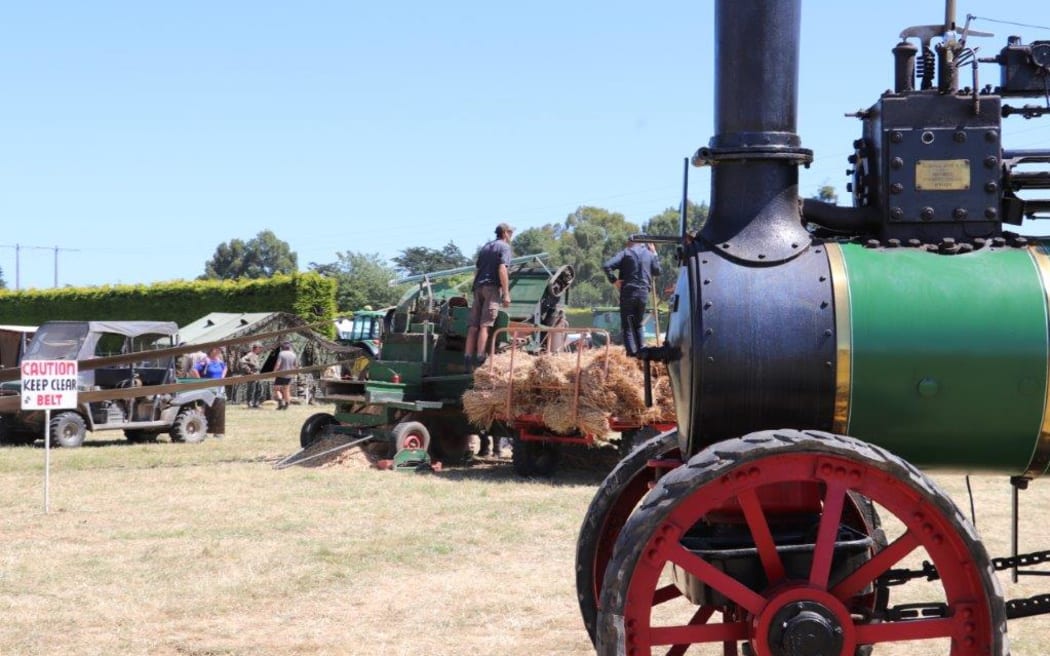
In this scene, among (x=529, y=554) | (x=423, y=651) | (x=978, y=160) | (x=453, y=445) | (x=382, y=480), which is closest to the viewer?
(x=978, y=160)

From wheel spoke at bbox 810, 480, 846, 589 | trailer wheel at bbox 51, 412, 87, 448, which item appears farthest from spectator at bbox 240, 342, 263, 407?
wheel spoke at bbox 810, 480, 846, 589

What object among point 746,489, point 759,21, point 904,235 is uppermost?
point 759,21

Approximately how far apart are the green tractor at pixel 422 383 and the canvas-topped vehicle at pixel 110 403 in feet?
12.6

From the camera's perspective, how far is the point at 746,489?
133 inches

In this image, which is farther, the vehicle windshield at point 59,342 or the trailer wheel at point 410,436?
the vehicle windshield at point 59,342

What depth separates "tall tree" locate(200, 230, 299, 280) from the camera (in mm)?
81938

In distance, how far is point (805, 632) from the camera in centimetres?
333

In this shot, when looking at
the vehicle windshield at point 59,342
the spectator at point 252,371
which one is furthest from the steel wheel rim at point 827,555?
the spectator at point 252,371

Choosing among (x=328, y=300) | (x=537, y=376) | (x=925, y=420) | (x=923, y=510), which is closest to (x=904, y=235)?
(x=925, y=420)

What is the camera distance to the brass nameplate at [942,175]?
153 inches

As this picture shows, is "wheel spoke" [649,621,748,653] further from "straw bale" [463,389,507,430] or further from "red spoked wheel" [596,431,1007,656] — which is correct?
"straw bale" [463,389,507,430]

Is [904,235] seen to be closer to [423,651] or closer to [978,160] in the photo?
[978,160]

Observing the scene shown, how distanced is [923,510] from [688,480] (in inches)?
Result: 26.4

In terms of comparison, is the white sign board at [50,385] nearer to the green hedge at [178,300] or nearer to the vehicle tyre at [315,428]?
the vehicle tyre at [315,428]
